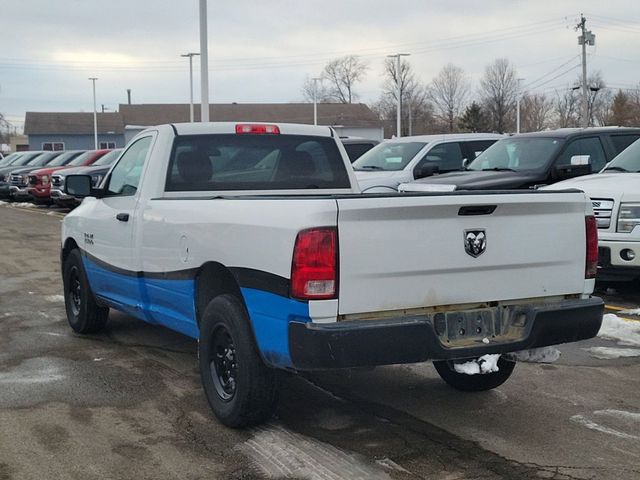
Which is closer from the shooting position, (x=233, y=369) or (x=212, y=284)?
(x=233, y=369)

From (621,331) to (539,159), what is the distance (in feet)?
13.9

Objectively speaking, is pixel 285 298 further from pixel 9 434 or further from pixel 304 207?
pixel 9 434

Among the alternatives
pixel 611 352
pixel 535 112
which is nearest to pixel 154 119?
pixel 535 112

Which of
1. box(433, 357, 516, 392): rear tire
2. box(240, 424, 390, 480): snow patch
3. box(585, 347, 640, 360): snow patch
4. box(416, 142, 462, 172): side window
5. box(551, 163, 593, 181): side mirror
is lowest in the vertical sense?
box(240, 424, 390, 480): snow patch

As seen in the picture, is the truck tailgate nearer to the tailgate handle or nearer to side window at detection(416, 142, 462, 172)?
the tailgate handle

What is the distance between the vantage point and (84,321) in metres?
7.40

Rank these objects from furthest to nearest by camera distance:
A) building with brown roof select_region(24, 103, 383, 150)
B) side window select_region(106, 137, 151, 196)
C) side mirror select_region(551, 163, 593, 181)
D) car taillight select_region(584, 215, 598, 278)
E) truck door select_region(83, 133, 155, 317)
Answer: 1. building with brown roof select_region(24, 103, 383, 150)
2. side mirror select_region(551, 163, 593, 181)
3. side window select_region(106, 137, 151, 196)
4. truck door select_region(83, 133, 155, 317)
5. car taillight select_region(584, 215, 598, 278)

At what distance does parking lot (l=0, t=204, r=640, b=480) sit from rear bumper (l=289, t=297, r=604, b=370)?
577 millimetres

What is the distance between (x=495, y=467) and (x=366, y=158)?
10.7 m

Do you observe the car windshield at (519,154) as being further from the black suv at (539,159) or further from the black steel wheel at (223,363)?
the black steel wheel at (223,363)

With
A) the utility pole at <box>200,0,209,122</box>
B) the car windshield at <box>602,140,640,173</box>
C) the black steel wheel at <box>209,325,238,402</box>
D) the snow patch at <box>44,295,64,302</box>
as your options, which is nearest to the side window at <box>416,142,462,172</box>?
the car windshield at <box>602,140,640,173</box>

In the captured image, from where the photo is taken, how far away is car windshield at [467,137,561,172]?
1096 cm

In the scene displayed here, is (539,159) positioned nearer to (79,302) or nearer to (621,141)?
(621,141)

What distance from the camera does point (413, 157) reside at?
1382 cm
